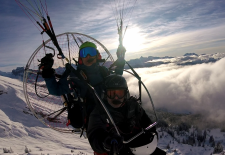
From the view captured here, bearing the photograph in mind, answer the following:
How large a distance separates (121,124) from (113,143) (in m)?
0.93

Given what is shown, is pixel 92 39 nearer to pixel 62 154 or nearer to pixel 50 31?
pixel 50 31

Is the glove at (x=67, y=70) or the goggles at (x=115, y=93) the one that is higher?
the glove at (x=67, y=70)

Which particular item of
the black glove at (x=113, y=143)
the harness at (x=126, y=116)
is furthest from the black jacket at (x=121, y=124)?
the black glove at (x=113, y=143)

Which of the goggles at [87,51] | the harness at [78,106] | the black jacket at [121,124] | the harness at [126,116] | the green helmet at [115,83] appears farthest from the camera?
the goggles at [87,51]

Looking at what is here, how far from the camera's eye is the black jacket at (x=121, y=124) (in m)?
2.53

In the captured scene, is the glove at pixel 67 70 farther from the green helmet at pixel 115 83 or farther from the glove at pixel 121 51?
the glove at pixel 121 51

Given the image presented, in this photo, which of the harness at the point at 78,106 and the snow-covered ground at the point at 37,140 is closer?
the harness at the point at 78,106

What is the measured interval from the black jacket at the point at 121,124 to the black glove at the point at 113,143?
7.3 inches

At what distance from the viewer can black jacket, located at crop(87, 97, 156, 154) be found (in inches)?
99.7

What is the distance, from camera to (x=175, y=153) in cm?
854

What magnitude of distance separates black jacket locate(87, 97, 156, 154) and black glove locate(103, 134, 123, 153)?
7.3 inches

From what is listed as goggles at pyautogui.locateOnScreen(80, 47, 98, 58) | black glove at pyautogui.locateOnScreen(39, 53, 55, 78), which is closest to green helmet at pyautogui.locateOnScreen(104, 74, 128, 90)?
goggles at pyautogui.locateOnScreen(80, 47, 98, 58)

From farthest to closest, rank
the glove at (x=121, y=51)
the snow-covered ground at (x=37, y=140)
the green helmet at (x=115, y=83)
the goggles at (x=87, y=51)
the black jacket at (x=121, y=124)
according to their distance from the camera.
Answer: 1. the snow-covered ground at (x=37, y=140)
2. the glove at (x=121, y=51)
3. the goggles at (x=87, y=51)
4. the green helmet at (x=115, y=83)
5. the black jacket at (x=121, y=124)

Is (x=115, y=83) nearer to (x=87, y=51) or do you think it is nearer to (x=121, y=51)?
(x=121, y=51)
